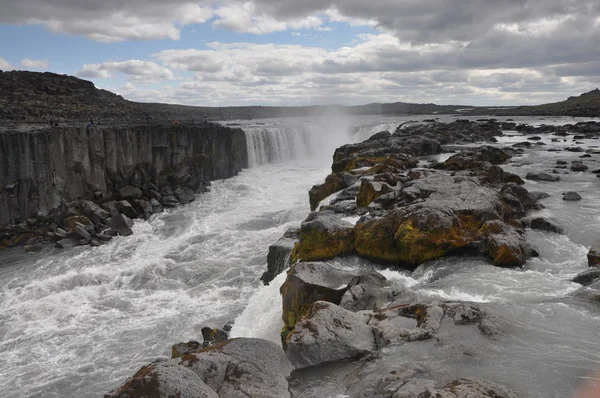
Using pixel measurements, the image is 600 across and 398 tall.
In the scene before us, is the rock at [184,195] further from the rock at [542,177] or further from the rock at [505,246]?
the rock at [505,246]

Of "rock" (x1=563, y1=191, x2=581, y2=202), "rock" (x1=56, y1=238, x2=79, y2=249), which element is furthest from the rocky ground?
"rock" (x1=56, y1=238, x2=79, y2=249)

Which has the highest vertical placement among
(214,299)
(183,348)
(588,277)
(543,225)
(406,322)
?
(543,225)

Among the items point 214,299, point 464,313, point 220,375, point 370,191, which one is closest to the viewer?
point 220,375

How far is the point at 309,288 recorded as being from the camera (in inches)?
471

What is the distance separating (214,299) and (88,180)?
726 inches

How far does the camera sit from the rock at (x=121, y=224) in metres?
28.2

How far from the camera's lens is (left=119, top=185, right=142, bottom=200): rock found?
33.6 metres

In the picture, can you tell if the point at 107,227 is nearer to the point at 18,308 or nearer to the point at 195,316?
the point at 18,308

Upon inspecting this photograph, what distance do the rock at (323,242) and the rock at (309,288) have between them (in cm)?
297

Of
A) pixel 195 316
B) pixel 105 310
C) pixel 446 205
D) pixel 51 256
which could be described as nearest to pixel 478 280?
pixel 446 205

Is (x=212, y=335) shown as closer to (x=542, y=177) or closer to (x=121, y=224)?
(x=121, y=224)

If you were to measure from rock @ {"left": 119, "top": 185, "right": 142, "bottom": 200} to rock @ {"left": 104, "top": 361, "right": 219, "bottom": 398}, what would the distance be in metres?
28.0

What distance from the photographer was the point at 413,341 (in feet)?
30.9

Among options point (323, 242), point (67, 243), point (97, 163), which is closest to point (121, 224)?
point (67, 243)
